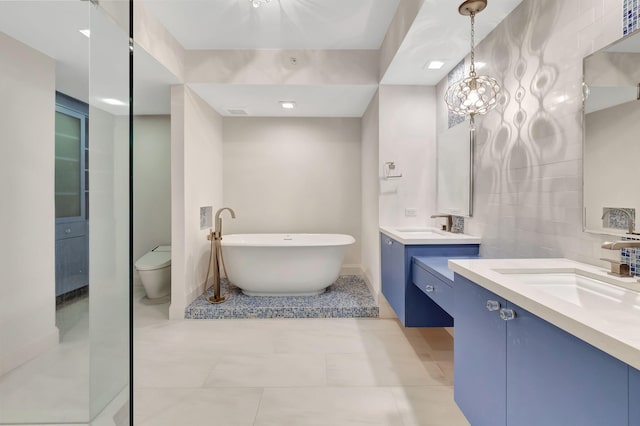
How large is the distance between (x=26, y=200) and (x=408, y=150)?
2829 mm

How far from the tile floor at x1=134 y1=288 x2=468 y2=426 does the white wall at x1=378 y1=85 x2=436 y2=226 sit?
3.60 feet

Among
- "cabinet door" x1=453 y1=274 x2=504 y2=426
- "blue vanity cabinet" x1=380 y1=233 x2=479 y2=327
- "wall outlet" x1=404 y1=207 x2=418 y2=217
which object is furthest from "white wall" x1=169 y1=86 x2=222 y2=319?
"cabinet door" x1=453 y1=274 x2=504 y2=426

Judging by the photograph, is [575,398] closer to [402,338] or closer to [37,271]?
[402,338]

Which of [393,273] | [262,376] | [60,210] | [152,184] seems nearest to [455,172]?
[393,273]

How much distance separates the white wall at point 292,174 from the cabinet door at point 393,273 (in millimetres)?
1425

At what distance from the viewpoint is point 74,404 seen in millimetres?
1502

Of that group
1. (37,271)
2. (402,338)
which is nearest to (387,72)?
(402,338)

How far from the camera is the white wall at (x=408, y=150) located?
9.66 feet

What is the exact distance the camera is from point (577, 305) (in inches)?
41.4

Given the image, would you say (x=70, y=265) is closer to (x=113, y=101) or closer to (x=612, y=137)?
(x=113, y=101)

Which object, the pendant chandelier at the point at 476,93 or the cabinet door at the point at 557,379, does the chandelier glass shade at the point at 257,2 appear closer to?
the pendant chandelier at the point at 476,93

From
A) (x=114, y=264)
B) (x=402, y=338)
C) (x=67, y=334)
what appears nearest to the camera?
(x=114, y=264)

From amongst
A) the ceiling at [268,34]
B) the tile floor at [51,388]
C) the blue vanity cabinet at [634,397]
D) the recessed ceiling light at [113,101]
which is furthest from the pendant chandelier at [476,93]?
the tile floor at [51,388]

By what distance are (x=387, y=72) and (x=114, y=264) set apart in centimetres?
253
